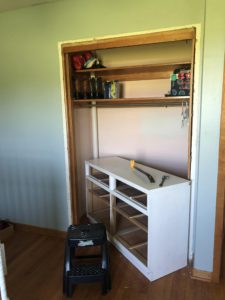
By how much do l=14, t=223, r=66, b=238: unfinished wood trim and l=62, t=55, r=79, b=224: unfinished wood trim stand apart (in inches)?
8.6

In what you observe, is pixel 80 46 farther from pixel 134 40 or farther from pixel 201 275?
pixel 201 275

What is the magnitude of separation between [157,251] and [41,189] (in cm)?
139

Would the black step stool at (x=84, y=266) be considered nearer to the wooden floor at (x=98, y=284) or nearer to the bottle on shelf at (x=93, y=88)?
the wooden floor at (x=98, y=284)

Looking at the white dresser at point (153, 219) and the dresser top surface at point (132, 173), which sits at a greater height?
the dresser top surface at point (132, 173)

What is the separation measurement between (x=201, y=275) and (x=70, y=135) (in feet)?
5.55

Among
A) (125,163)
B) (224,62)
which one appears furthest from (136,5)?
(125,163)

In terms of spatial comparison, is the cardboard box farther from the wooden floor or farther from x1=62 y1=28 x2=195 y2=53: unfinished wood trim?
x1=62 y1=28 x2=195 y2=53: unfinished wood trim

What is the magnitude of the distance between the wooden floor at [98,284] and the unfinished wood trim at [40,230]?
0.97ft

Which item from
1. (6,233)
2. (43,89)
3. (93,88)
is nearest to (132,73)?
(93,88)

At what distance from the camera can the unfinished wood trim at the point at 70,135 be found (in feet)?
7.79

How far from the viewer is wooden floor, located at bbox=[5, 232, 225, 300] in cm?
186

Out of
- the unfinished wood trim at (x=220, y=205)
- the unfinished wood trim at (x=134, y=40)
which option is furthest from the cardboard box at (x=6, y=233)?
the unfinished wood trim at (x=220, y=205)

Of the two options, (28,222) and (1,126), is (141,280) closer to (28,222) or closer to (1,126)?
(28,222)

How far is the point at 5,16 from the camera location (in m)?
2.42
